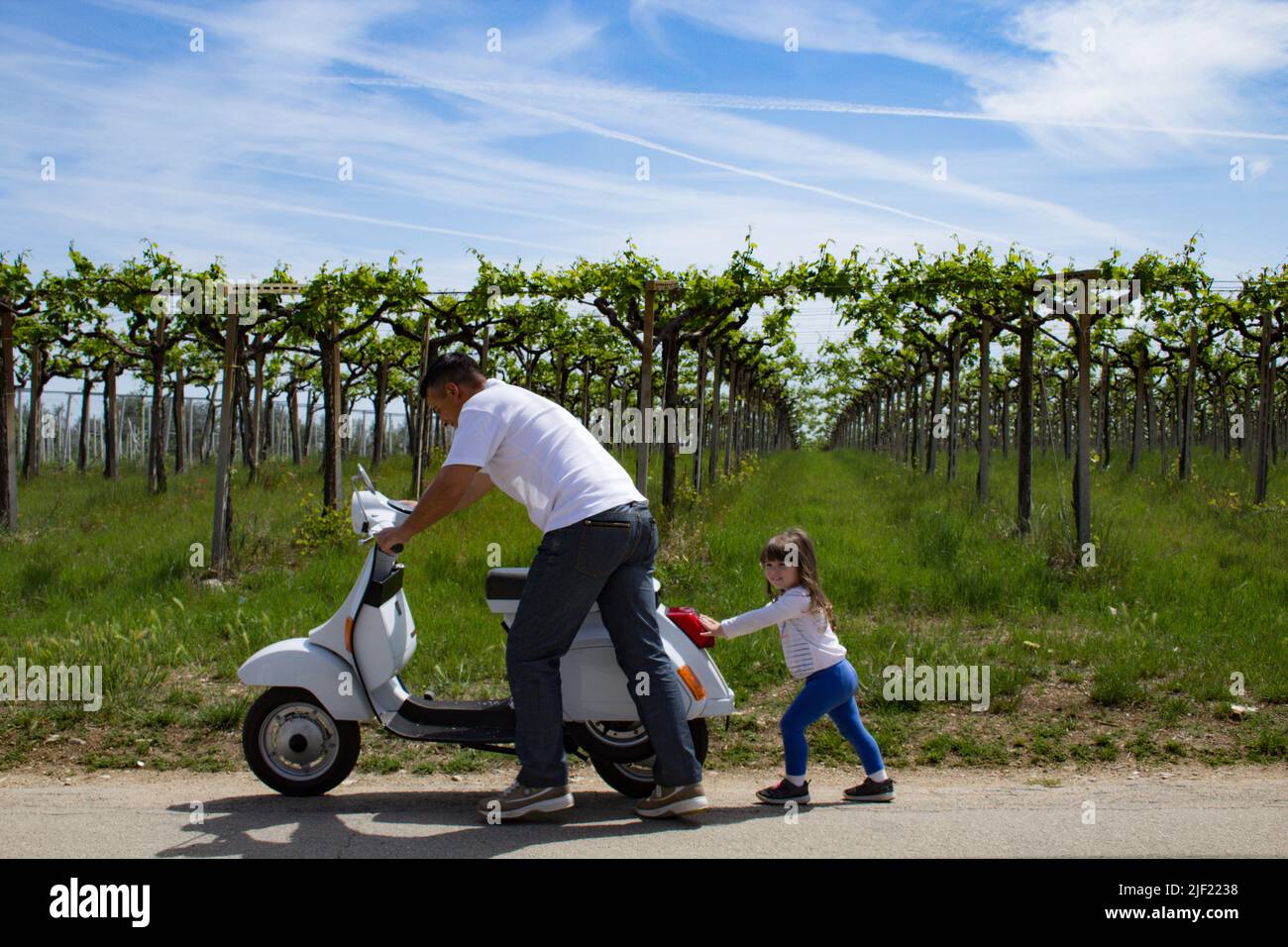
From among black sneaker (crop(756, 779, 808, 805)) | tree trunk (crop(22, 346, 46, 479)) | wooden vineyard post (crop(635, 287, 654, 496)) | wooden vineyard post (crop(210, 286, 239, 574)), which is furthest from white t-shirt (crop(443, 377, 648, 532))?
tree trunk (crop(22, 346, 46, 479))

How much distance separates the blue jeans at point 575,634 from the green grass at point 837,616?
1297mm

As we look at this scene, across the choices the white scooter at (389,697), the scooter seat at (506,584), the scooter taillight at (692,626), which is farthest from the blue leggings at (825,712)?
the scooter seat at (506,584)

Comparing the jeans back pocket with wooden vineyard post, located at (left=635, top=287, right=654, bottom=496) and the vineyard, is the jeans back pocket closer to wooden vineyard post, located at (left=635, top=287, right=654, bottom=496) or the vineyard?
the vineyard

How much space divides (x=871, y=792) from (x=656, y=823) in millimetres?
1056

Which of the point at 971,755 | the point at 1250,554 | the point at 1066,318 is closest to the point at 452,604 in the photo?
the point at 971,755

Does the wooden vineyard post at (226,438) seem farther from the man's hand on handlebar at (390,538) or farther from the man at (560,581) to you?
the man at (560,581)

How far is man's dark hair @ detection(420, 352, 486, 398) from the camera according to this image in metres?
4.74

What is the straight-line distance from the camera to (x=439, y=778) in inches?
215

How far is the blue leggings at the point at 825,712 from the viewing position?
489 cm

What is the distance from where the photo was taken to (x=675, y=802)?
14.7ft

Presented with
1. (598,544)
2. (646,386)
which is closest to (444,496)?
(598,544)

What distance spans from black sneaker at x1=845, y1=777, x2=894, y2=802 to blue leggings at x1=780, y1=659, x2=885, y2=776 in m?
0.07

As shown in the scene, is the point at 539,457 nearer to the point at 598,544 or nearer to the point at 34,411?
the point at 598,544

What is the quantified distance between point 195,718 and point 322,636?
1.87 metres
